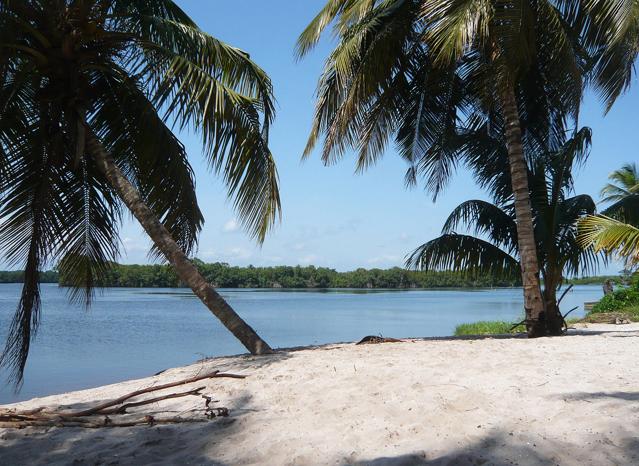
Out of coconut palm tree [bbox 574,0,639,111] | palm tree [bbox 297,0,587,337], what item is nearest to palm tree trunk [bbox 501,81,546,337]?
palm tree [bbox 297,0,587,337]

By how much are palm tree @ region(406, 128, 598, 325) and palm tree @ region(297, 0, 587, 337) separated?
87 cm

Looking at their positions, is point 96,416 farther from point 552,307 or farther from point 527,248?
point 552,307

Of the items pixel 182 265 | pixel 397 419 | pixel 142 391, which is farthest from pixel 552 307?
pixel 142 391

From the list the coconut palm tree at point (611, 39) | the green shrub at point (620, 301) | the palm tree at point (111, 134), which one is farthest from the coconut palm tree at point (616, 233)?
the green shrub at point (620, 301)

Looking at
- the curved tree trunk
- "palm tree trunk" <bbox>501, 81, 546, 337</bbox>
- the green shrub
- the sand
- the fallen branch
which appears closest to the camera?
the sand

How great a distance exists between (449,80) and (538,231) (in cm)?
331

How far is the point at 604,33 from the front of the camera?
10141mm

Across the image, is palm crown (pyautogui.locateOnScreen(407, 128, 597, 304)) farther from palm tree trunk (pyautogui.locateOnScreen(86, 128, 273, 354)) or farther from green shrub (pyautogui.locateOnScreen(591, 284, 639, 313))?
green shrub (pyautogui.locateOnScreen(591, 284, 639, 313))

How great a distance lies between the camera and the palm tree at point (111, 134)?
877cm

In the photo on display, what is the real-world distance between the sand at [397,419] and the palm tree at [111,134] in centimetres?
226

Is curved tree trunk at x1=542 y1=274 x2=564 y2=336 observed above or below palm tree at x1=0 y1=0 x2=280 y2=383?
below

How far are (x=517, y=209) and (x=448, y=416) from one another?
594 centimetres

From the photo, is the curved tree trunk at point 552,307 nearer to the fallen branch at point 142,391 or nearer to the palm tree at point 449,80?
the palm tree at point 449,80

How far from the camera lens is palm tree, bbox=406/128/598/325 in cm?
1145
